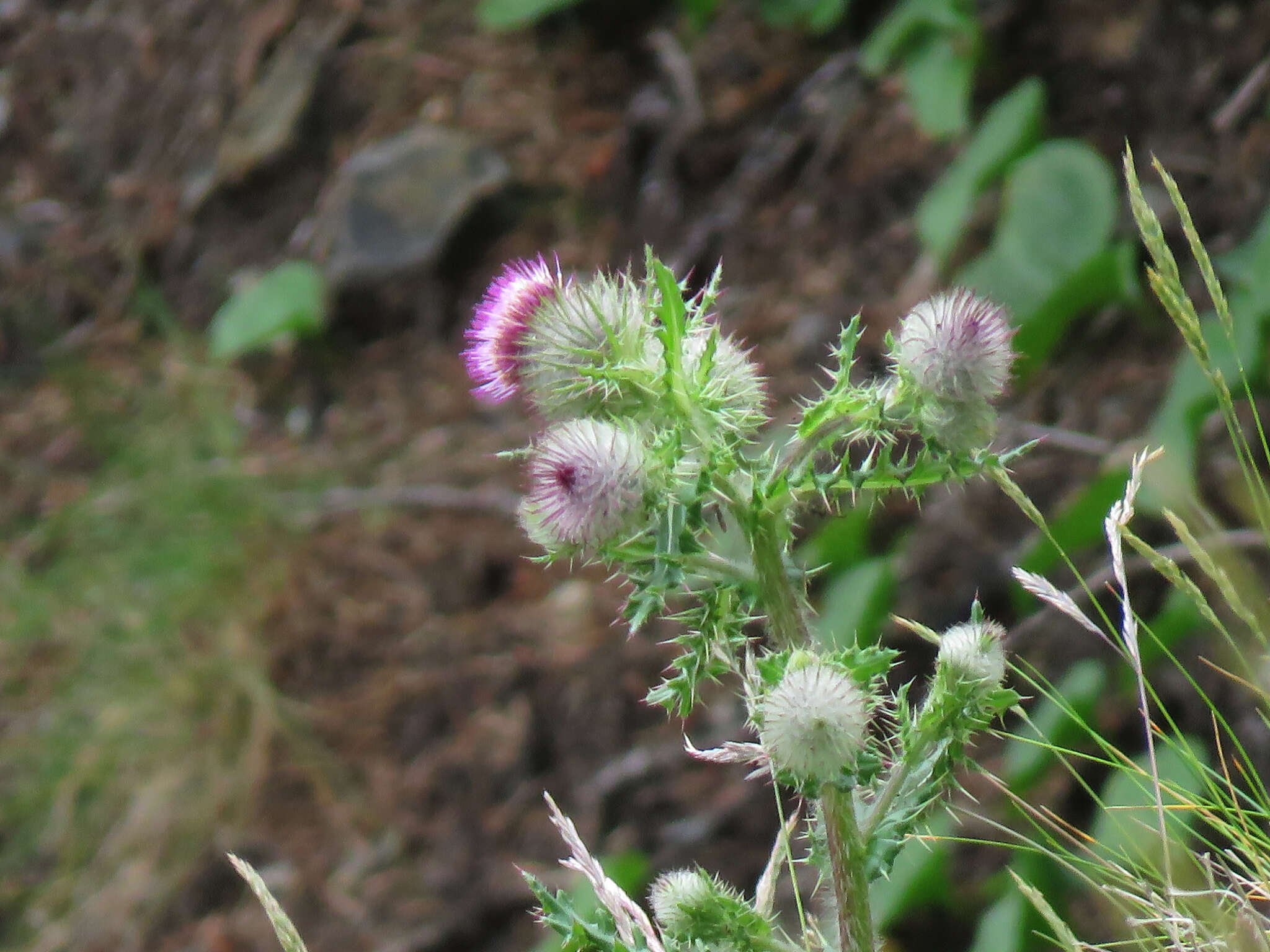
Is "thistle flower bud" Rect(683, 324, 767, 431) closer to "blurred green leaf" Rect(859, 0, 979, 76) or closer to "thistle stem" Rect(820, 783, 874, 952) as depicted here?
"thistle stem" Rect(820, 783, 874, 952)

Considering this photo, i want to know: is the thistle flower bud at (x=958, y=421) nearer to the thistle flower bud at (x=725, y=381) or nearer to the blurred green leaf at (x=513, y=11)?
the thistle flower bud at (x=725, y=381)

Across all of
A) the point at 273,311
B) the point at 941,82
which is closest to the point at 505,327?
the point at 941,82

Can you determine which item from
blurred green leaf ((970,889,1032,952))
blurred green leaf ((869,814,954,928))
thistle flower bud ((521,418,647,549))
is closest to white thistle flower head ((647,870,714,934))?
thistle flower bud ((521,418,647,549))

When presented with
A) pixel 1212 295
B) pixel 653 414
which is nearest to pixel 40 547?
pixel 653 414

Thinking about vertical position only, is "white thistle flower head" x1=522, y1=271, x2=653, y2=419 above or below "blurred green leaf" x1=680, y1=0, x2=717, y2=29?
above

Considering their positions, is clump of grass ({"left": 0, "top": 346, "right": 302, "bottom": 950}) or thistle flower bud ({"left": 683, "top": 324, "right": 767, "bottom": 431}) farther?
clump of grass ({"left": 0, "top": 346, "right": 302, "bottom": 950})

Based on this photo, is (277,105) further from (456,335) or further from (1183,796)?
(1183,796)
